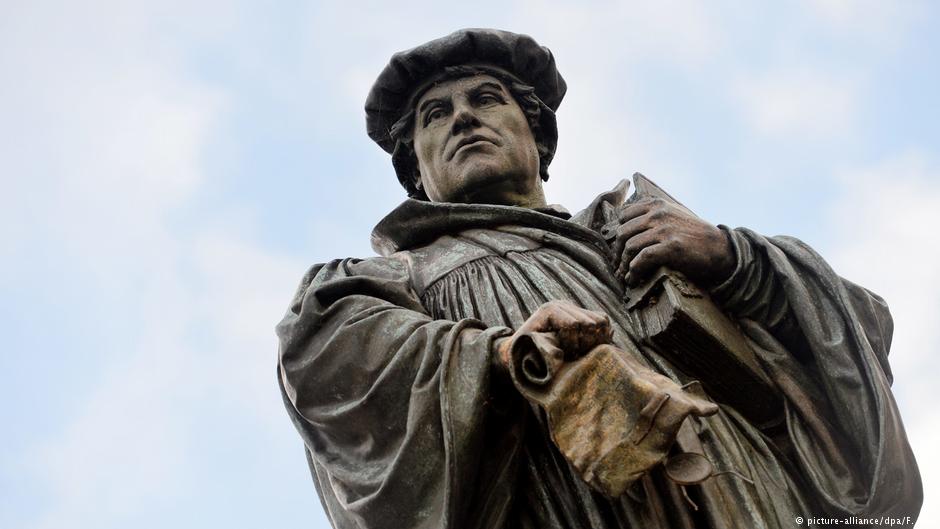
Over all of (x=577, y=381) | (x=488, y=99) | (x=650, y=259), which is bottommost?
(x=577, y=381)

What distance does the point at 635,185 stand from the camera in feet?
21.7

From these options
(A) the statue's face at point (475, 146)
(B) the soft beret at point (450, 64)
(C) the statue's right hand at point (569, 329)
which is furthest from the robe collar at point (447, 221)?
(C) the statue's right hand at point (569, 329)

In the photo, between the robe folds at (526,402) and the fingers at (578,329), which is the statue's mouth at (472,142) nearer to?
the robe folds at (526,402)

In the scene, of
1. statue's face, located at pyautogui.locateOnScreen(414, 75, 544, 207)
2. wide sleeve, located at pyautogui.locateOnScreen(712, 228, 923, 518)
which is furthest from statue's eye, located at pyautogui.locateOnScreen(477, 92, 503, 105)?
wide sleeve, located at pyautogui.locateOnScreen(712, 228, 923, 518)

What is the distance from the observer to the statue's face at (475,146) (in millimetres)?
7223

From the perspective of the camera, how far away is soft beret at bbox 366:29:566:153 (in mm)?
7492

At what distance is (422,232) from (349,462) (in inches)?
61.5

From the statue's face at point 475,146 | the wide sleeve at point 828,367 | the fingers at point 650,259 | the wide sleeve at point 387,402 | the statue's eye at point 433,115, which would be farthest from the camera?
the statue's eye at point 433,115

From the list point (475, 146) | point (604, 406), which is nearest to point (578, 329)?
point (604, 406)

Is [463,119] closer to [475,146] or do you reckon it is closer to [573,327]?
[475,146]

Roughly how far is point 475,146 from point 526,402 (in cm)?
218

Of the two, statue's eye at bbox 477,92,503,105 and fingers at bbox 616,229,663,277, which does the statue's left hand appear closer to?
fingers at bbox 616,229,663,277

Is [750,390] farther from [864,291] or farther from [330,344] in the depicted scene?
[330,344]

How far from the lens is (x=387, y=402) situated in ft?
18.0
